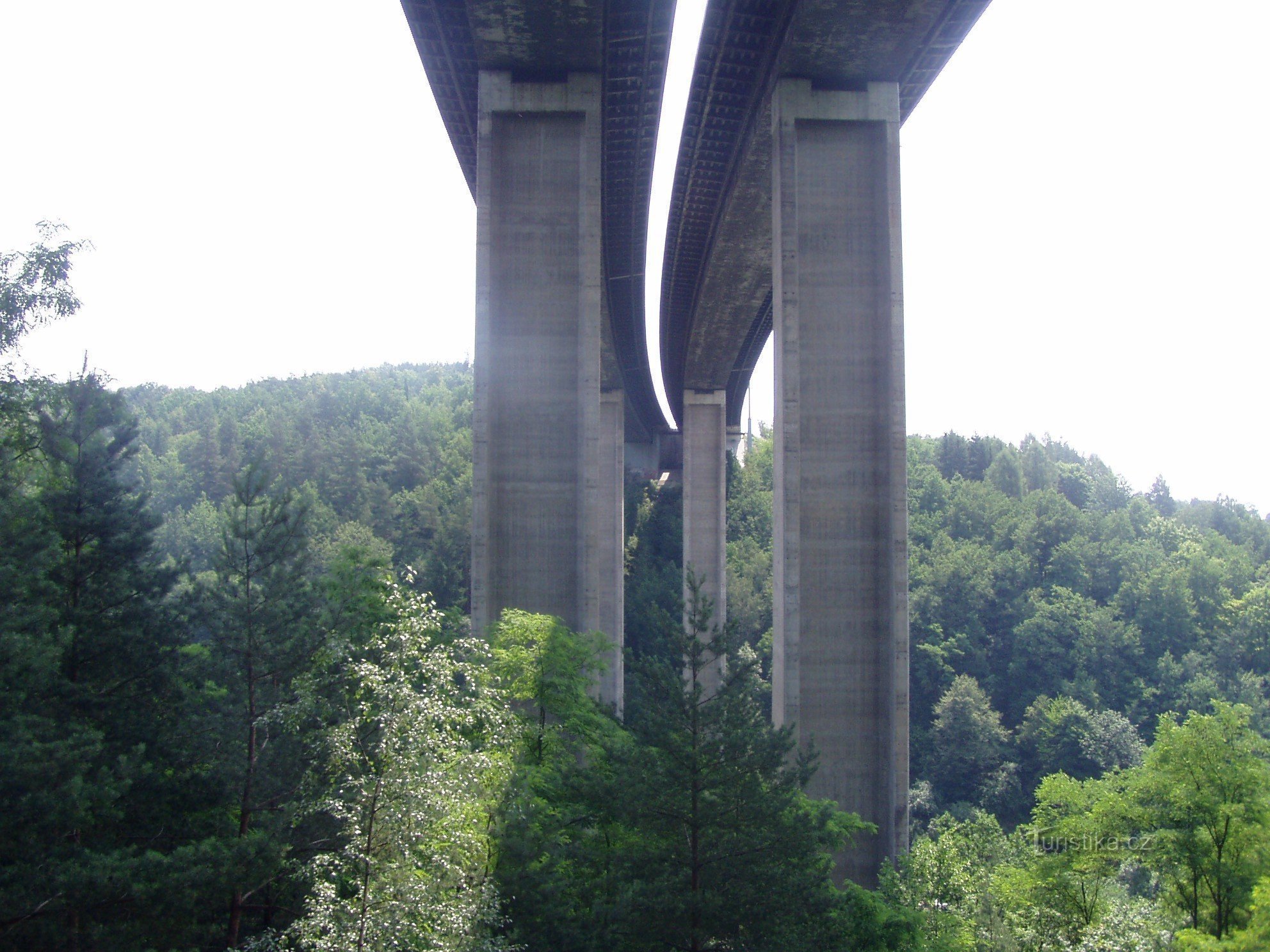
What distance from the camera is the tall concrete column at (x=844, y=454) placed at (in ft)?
60.0

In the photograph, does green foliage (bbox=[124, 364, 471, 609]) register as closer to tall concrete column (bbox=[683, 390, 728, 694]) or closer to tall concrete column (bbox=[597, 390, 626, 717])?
tall concrete column (bbox=[597, 390, 626, 717])

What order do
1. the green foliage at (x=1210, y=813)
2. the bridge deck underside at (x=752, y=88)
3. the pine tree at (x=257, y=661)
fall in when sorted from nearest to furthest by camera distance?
the pine tree at (x=257, y=661) < the green foliage at (x=1210, y=813) < the bridge deck underside at (x=752, y=88)

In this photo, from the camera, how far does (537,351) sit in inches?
781

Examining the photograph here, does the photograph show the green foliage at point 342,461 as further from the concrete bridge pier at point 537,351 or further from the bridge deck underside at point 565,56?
the concrete bridge pier at point 537,351

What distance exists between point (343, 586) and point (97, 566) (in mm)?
3608

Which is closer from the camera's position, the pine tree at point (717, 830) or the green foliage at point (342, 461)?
the pine tree at point (717, 830)

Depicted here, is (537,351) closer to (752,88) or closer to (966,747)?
(752,88)

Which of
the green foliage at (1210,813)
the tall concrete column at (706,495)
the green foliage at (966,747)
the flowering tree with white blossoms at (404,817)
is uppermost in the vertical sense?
the tall concrete column at (706,495)

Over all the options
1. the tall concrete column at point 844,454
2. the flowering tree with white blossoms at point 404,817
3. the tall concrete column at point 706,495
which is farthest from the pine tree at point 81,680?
the tall concrete column at point 706,495

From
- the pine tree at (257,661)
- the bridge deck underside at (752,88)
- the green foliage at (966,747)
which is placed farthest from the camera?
the green foliage at (966,747)

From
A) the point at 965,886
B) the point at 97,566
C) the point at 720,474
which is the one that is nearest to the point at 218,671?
the point at 97,566

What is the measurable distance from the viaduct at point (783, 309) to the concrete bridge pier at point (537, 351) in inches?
1.8

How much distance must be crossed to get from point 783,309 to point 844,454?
11.0 ft

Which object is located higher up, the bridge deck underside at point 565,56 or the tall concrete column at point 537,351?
the bridge deck underside at point 565,56
